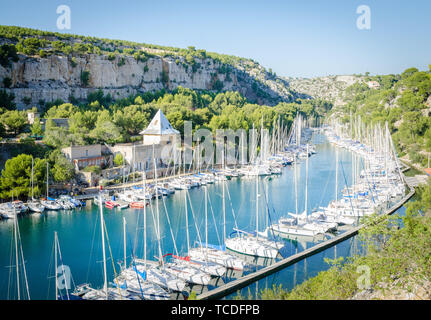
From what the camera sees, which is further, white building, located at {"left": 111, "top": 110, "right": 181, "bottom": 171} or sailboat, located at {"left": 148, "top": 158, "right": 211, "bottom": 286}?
white building, located at {"left": 111, "top": 110, "right": 181, "bottom": 171}

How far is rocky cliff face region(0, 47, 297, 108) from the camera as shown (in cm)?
4431

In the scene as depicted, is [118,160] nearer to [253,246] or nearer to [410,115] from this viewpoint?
[253,246]

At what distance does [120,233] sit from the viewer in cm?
1978

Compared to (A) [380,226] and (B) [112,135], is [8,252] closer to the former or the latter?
(A) [380,226]

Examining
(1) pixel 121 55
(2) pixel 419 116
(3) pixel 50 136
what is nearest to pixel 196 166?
(3) pixel 50 136

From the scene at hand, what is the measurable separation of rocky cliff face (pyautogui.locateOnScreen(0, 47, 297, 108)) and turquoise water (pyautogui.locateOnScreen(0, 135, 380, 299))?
2735 centimetres

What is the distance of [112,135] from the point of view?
34312 mm

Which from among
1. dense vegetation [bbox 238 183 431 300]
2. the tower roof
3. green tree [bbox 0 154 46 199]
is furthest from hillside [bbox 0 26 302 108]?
dense vegetation [bbox 238 183 431 300]

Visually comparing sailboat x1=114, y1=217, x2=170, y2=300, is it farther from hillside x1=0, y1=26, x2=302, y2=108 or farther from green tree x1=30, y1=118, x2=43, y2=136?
hillside x1=0, y1=26, x2=302, y2=108

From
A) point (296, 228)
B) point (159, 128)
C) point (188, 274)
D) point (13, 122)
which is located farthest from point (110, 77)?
point (188, 274)

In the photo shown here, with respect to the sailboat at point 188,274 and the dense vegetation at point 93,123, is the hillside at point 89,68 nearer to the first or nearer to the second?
the dense vegetation at point 93,123

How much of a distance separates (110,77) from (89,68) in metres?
3.73
